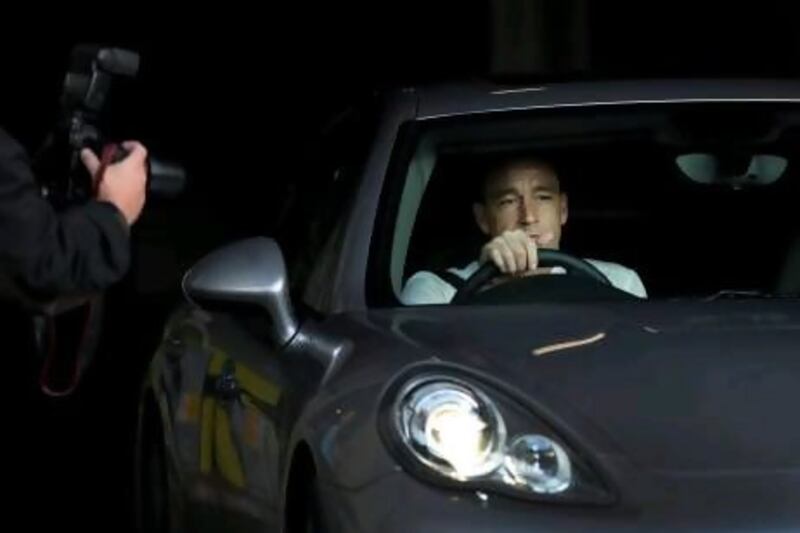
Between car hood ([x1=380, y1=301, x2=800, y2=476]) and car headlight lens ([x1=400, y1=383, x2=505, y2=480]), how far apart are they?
0.29ft

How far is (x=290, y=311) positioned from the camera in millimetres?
5586

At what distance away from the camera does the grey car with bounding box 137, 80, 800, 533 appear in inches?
182

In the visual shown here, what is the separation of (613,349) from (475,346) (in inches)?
10.6

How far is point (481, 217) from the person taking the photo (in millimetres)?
6164

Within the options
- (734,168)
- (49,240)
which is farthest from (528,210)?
(49,240)

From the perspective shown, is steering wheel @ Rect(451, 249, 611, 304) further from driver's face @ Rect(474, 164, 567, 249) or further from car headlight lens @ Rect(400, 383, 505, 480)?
car headlight lens @ Rect(400, 383, 505, 480)

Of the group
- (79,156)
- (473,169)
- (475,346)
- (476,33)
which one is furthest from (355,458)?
(476,33)

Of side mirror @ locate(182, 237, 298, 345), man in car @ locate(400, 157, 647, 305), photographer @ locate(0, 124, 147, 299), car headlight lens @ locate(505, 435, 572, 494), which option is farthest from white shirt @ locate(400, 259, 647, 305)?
photographer @ locate(0, 124, 147, 299)

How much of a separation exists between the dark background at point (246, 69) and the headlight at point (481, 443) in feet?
21.2

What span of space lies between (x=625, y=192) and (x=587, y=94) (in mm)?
315

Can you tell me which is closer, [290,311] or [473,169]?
[290,311]

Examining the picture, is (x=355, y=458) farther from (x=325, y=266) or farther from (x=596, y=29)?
(x=596, y=29)

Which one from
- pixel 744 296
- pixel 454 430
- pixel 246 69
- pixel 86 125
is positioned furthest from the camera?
pixel 246 69

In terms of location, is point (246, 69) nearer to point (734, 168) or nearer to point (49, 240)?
point (734, 168)
